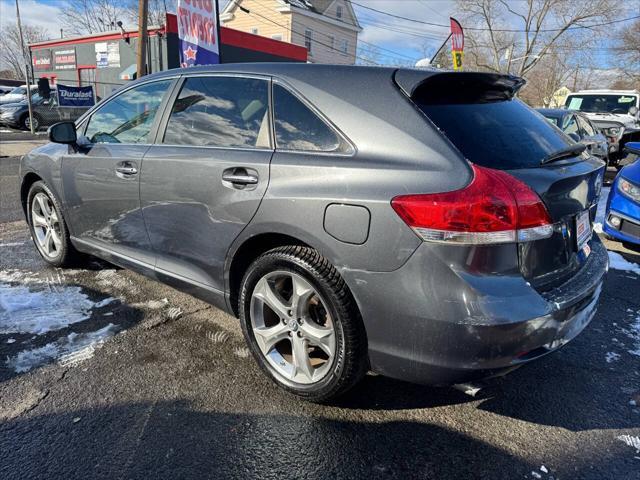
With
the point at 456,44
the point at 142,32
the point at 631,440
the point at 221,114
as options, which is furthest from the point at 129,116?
the point at 456,44

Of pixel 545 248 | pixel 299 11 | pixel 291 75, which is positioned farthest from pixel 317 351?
pixel 299 11

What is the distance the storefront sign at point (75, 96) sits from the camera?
16.9 meters

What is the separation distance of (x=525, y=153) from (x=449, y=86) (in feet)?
1.57

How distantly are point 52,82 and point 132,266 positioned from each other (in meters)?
28.6

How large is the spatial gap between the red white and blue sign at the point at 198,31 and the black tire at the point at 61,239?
5.99 meters

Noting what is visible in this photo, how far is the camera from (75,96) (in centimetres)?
1741

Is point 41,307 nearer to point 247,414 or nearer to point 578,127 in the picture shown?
point 247,414

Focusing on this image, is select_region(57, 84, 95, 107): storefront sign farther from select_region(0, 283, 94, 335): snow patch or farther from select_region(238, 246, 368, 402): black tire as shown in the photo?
select_region(238, 246, 368, 402): black tire

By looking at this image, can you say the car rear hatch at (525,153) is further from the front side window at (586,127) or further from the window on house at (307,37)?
the window on house at (307,37)

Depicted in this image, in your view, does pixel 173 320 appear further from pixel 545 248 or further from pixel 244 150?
pixel 545 248

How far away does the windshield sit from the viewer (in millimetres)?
13508

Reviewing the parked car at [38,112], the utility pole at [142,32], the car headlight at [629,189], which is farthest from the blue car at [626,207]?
the parked car at [38,112]

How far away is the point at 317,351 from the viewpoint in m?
2.58

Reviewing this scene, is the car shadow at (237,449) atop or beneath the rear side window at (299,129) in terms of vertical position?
beneath
